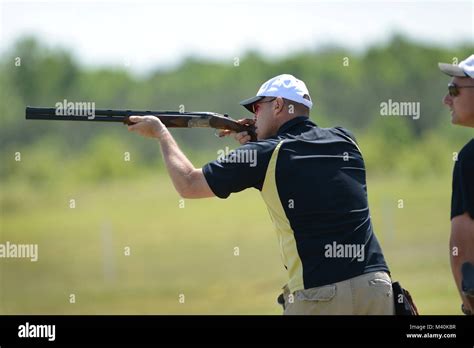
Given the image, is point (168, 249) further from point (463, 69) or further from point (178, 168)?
point (463, 69)

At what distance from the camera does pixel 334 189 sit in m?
7.32

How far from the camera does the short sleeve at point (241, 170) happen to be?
287 inches

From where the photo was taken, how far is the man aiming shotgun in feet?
23.6

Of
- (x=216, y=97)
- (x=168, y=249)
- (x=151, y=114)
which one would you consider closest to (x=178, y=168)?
(x=151, y=114)

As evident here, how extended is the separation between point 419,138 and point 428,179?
3.65m

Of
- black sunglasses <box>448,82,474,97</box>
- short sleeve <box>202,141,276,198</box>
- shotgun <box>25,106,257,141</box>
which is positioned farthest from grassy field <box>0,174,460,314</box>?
black sunglasses <box>448,82,474,97</box>

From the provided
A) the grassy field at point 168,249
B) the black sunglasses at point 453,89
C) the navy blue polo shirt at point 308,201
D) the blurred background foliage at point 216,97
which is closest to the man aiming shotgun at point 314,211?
the navy blue polo shirt at point 308,201

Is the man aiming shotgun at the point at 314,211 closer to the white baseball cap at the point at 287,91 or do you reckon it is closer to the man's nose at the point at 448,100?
the white baseball cap at the point at 287,91

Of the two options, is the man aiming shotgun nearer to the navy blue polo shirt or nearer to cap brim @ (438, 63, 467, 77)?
the navy blue polo shirt

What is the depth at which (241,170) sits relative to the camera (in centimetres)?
732

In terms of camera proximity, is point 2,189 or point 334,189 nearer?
point 334,189

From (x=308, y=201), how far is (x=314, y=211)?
9 cm
